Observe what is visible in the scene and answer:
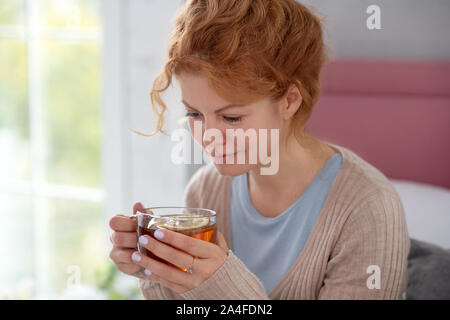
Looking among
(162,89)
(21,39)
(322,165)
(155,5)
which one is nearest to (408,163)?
(322,165)

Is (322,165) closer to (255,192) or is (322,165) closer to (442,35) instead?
(255,192)

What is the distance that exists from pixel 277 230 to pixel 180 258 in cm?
29

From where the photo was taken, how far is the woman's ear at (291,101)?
74 centimetres

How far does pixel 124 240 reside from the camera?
29.1 inches

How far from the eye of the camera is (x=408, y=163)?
3.42 feet

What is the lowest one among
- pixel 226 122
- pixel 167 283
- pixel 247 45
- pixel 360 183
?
pixel 167 283

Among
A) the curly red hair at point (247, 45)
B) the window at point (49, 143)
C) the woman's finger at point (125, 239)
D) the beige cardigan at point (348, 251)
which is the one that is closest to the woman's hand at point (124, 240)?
the woman's finger at point (125, 239)

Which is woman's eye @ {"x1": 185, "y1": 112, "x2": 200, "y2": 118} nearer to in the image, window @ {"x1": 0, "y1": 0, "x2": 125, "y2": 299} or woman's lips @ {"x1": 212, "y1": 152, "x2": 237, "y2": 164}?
woman's lips @ {"x1": 212, "y1": 152, "x2": 237, "y2": 164}

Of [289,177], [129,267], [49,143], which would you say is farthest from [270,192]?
[49,143]

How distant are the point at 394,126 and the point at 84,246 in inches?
44.5

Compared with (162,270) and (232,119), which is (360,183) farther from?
(162,270)

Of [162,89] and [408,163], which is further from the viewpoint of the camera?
[408,163]

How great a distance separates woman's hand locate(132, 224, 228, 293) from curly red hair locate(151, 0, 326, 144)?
0.21 m
